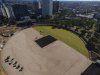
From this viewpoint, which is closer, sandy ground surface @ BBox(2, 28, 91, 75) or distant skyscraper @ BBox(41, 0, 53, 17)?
sandy ground surface @ BBox(2, 28, 91, 75)

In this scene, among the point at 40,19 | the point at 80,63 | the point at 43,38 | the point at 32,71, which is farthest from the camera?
the point at 40,19

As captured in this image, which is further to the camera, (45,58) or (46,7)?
(46,7)

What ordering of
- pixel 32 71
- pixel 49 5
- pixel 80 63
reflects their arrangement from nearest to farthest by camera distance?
pixel 32 71, pixel 80 63, pixel 49 5

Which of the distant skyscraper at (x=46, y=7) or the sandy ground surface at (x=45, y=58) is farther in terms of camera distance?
the distant skyscraper at (x=46, y=7)

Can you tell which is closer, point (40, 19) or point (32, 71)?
point (32, 71)

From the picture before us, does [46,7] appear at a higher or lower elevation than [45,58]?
lower

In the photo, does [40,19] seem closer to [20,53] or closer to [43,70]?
[20,53]

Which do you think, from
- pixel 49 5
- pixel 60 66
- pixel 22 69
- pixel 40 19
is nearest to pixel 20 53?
pixel 22 69
